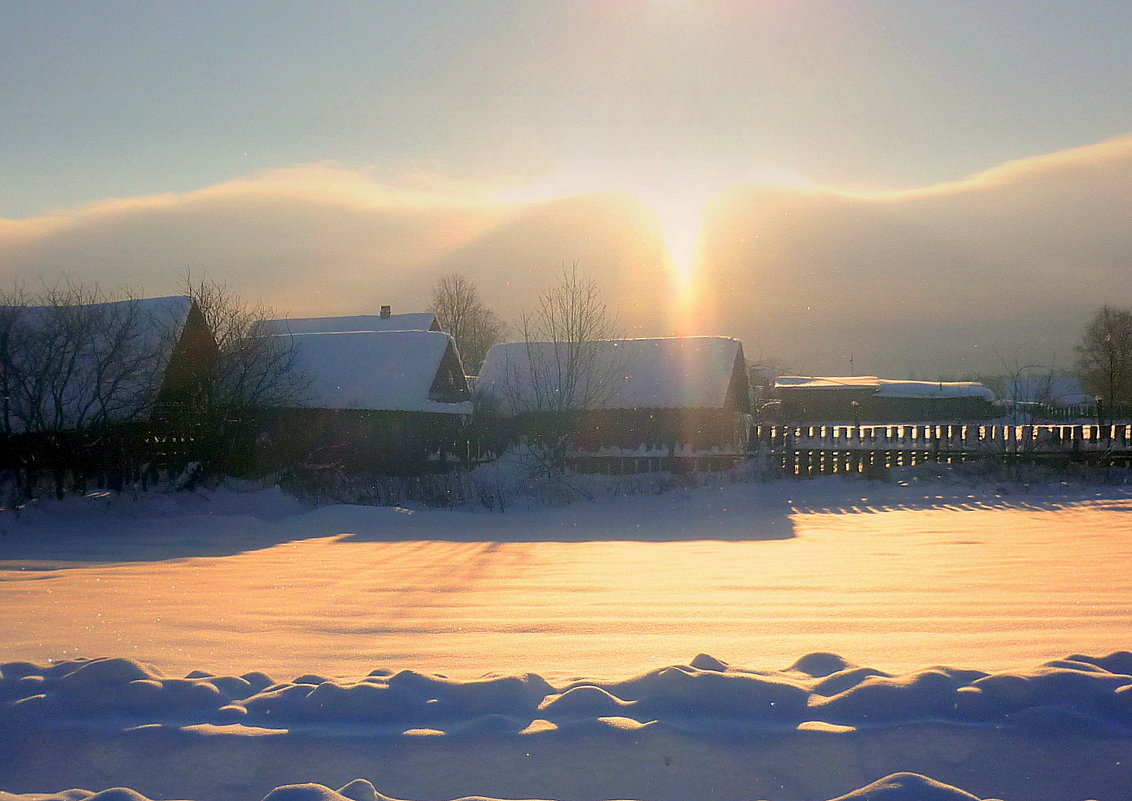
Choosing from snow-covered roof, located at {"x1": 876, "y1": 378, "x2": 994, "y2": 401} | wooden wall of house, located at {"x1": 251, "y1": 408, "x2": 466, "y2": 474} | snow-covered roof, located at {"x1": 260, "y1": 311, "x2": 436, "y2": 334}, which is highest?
snow-covered roof, located at {"x1": 260, "y1": 311, "x2": 436, "y2": 334}

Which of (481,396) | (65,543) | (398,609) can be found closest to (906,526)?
(398,609)

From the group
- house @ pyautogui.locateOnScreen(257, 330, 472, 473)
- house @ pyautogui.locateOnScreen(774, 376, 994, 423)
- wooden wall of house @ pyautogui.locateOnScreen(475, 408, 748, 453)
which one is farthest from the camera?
house @ pyautogui.locateOnScreen(774, 376, 994, 423)

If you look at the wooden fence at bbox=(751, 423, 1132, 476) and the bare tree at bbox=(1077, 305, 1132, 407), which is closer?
the wooden fence at bbox=(751, 423, 1132, 476)

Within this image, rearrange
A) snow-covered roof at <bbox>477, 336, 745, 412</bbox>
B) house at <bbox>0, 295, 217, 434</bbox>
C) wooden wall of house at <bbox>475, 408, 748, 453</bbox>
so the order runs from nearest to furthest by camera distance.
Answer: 1. house at <bbox>0, 295, 217, 434</bbox>
2. snow-covered roof at <bbox>477, 336, 745, 412</bbox>
3. wooden wall of house at <bbox>475, 408, 748, 453</bbox>

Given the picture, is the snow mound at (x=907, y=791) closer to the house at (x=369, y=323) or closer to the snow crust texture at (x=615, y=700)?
the snow crust texture at (x=615, y=700)

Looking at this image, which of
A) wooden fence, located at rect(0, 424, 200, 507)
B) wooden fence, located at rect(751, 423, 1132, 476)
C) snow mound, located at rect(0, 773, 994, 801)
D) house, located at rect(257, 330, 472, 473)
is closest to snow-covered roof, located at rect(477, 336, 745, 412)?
house, located at rect(257, 330, 472, 473)

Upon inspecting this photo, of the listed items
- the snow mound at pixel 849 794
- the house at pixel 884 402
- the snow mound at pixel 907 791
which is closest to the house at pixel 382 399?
the snow mound at pixel 849 794

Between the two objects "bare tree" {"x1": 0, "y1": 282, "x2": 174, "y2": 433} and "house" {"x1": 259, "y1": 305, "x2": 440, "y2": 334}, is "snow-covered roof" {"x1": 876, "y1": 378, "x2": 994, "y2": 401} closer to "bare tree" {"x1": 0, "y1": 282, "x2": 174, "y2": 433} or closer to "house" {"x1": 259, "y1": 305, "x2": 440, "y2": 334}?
"house" {"x1": 259, "y1": 305, "x2": 440, "y2": 334}

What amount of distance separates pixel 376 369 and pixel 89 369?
13260 millimetres

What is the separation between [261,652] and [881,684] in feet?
11.4

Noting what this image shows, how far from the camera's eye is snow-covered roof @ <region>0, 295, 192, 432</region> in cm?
1664

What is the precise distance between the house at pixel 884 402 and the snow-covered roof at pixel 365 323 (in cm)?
3224

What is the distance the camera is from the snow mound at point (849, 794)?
9.23ft

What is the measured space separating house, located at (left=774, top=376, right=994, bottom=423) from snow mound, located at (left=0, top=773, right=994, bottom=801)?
212 ft
